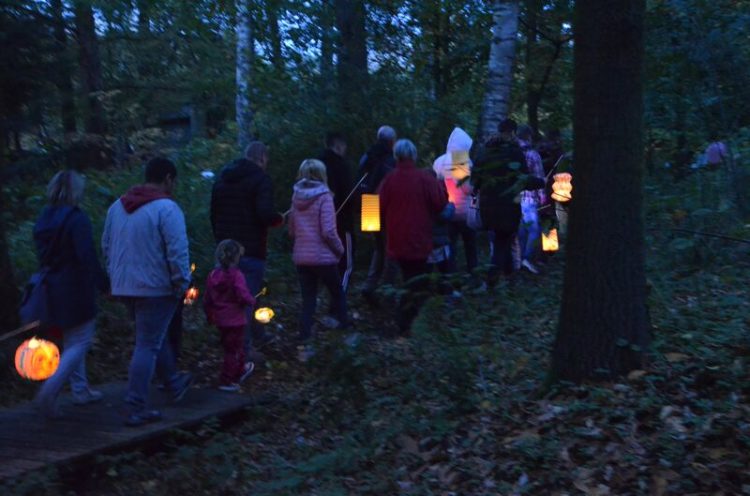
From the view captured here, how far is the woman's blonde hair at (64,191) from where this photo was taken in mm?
8086

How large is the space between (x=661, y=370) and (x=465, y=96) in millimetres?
11975

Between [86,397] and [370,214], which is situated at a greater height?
[370,214]

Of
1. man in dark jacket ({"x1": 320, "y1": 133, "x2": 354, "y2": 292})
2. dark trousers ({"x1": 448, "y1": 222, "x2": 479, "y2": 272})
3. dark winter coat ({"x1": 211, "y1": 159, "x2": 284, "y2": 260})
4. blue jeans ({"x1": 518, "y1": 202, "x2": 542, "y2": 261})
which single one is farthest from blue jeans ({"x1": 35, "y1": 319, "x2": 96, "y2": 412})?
blue jeans ({"x1": 518, "y1": 202, "x2": 542, "y2": 261})

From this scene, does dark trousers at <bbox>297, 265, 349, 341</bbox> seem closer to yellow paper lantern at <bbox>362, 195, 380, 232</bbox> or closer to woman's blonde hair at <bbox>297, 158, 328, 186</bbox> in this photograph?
woman's blonde hair at <bbox>297, 158, 328, 186</bbox>

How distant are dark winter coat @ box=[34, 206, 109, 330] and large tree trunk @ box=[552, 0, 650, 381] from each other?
12.8 ft

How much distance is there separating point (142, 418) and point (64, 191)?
199 cm

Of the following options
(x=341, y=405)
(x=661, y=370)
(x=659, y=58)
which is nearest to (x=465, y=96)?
(x=659, y=58)

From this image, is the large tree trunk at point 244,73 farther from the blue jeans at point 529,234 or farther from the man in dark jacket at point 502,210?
the man in dark jacket at point 502,210

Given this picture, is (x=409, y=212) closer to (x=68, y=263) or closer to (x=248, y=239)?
(x=248, y=239)

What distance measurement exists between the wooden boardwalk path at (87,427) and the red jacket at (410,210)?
2663 mm

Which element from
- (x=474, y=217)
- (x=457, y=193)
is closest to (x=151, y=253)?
(x=457, y=193)

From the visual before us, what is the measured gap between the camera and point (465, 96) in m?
18.2

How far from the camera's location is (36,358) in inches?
302

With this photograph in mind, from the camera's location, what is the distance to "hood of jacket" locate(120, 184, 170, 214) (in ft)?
26.5
